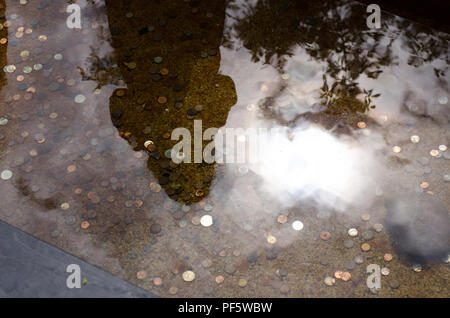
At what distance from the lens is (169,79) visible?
3.79 meters

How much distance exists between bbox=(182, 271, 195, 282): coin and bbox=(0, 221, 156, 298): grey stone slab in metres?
0.28

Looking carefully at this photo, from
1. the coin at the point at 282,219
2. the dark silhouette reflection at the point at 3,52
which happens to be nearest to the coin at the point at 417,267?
the coin at the point at 282,219

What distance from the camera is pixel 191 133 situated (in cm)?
348

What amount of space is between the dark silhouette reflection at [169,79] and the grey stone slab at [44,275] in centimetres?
78

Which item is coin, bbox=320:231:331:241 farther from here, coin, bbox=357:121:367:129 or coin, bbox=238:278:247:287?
coin, bbox=357:121:367:129

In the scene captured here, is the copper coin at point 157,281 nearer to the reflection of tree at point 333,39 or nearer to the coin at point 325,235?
the coin at point 325,235

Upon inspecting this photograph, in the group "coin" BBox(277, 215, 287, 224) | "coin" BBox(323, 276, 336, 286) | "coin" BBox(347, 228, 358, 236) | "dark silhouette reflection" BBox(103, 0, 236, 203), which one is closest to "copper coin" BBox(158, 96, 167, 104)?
"dark silhouette reflection" BBox(103, 0, 236, 203)

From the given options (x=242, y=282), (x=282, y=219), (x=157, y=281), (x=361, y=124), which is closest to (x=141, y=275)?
(x=157, y=281)

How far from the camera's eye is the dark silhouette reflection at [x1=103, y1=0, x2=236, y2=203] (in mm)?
3316

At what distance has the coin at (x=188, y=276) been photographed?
2.81m

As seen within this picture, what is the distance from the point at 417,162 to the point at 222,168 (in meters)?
1.42

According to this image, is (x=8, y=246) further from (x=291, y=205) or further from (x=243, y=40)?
(x=243, y=40)

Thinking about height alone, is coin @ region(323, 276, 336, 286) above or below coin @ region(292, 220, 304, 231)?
below
